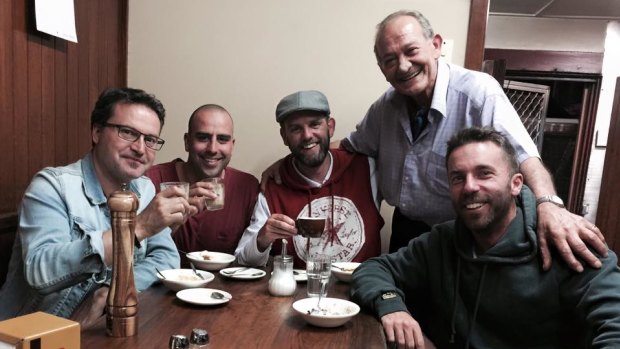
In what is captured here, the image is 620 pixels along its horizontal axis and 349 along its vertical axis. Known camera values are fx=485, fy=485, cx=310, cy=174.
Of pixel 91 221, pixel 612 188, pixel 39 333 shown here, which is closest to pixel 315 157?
pixel 91 221

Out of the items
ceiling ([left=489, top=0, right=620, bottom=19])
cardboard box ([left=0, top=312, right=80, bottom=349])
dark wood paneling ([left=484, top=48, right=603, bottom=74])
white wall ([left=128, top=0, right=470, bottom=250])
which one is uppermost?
ceiling ([left=489, top=0, right=620, bottom=19])

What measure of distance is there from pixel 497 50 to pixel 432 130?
3.60m

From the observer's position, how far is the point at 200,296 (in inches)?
60.6

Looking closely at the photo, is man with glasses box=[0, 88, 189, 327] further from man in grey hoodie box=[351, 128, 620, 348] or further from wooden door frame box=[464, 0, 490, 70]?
wooden door frame box=[464, 0, 490, 70]

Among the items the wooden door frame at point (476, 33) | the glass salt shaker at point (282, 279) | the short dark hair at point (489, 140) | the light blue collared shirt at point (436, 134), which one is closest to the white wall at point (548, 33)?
the wooden door frame at point (476, 33)

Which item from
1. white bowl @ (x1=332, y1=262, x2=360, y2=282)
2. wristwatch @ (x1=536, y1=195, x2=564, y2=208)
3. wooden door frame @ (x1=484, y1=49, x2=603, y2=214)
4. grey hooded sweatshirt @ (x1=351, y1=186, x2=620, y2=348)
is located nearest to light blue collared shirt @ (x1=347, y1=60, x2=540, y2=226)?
wristwatch @ (x1=536, y1=195, x2=564, y2=208)

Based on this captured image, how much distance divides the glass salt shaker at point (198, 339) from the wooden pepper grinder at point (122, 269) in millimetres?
168

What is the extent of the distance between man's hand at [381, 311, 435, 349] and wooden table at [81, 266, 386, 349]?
1.7 inches

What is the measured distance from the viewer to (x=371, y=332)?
1.39 meters

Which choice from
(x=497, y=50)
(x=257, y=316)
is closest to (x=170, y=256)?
(x=257, y=316)

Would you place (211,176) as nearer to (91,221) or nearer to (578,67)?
(91,221)

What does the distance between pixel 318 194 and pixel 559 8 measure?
3.80 meters

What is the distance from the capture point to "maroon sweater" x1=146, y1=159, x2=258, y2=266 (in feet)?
7.74

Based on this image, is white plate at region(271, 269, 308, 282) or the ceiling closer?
white plate at region(271, 269, 308, 282)
